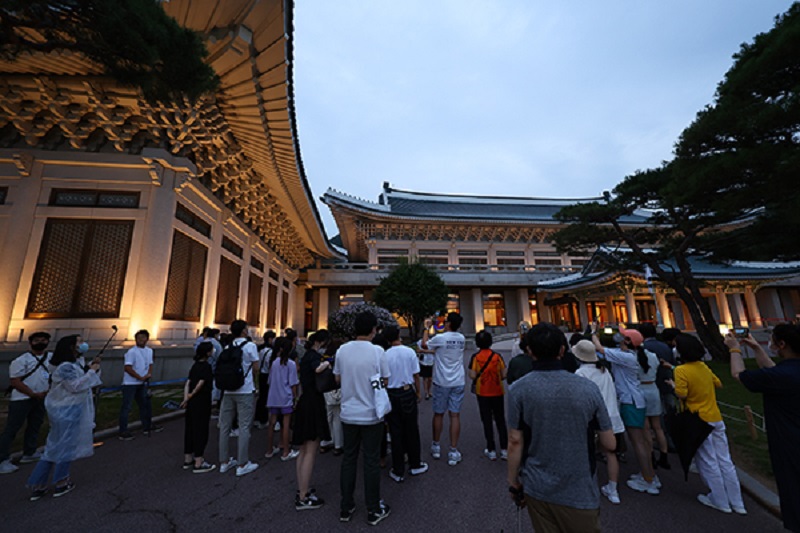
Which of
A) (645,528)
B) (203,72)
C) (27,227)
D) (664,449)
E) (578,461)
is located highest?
(203,72)

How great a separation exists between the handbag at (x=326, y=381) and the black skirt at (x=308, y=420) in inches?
5.6

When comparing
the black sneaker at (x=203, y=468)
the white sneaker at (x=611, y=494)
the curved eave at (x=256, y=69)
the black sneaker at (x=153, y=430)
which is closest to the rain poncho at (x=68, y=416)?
the black sneaker at (x=203, y=468)

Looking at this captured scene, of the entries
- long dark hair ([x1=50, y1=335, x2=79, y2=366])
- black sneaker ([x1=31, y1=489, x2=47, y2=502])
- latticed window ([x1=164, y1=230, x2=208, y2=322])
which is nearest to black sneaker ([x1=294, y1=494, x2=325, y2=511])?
black sneaker ([x1=31, y1=489, x2=47, y2=502])

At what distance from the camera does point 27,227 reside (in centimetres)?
834

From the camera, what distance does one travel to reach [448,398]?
13.6 ft

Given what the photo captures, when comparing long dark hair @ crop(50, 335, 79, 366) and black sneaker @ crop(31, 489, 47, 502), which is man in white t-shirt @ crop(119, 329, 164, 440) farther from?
black sneaker @ crop(31, 489, 47, 502)

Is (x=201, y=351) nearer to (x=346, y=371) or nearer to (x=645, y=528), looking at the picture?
(x=346, y=371)

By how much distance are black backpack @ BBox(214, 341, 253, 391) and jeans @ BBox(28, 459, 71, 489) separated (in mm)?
1624

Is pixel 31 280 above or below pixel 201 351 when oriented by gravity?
above

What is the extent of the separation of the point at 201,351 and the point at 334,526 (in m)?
2.60

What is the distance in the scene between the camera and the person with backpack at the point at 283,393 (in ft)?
13.9

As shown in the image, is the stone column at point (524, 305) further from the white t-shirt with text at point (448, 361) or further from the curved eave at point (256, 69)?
the white t-shirt with text at point (448, 361)

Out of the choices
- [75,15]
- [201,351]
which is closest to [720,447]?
[201,351]

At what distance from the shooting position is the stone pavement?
2699 millimetres
